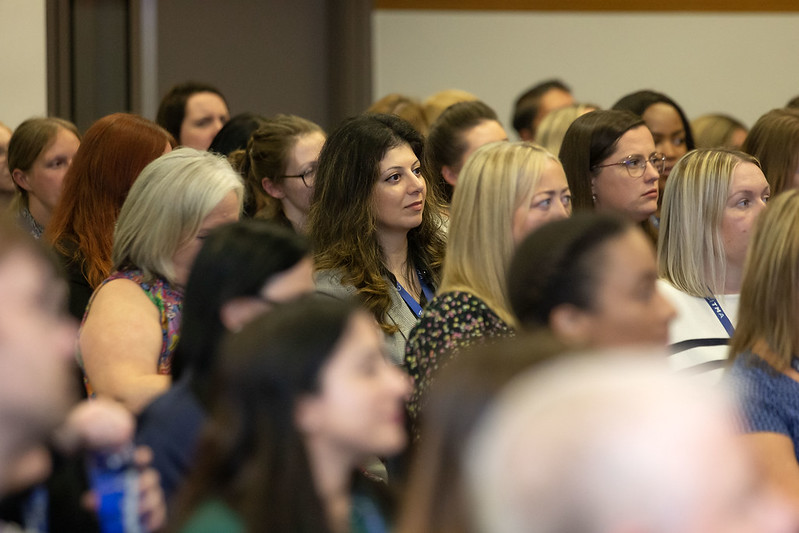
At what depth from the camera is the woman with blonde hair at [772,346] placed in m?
2.36

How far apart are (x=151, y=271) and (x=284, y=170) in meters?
1.02

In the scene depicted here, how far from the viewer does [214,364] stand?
7.03ft

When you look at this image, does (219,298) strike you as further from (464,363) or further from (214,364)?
(464,363)

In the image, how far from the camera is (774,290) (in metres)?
2.43

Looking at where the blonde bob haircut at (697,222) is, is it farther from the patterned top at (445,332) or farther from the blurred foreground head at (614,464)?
the blurred foreground head at (614,464)

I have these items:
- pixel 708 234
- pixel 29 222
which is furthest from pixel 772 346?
pixel 29 222

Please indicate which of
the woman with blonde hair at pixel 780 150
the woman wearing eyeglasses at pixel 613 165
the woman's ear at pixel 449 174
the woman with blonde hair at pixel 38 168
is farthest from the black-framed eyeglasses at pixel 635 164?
the woman with blonde hair at pixel 38 168

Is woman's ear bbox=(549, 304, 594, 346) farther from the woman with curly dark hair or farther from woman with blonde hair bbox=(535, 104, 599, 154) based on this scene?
woman with blonde hair bbox=(535, 104, 599, 154)

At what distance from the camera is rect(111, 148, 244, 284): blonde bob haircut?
9.43ft

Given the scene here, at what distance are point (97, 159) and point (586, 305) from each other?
70.2 inches

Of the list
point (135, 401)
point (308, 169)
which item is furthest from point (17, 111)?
point (135, 401)

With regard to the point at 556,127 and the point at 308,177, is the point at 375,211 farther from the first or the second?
the point at 556,127

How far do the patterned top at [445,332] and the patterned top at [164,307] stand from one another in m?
0.59

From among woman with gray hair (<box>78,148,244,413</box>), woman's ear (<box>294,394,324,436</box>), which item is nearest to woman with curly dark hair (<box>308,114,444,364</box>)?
woman with gray hair (<box>78,148,244,413</box>)
